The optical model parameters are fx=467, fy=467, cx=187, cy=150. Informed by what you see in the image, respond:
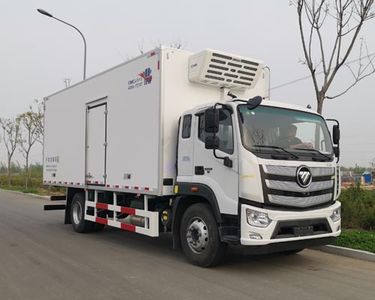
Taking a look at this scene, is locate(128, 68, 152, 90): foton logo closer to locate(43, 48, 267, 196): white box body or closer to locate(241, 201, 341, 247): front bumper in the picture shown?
locate(43, 48, 267, 196): white box body

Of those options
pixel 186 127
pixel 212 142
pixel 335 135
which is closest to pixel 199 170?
pixel 212 142

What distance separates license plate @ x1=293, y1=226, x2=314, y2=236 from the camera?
714cm

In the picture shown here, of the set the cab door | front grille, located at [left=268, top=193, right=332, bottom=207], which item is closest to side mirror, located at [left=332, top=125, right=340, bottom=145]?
front grille, located at [left=268, top=193, right=332, bottom=207]

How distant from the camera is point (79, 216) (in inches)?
476

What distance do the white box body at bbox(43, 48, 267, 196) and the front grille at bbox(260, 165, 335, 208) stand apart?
6.95ft

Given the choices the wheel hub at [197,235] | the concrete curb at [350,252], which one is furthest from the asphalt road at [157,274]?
the wheel hub at [197,235]

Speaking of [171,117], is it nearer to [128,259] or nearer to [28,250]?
[128,259]

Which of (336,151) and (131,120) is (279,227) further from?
(131,120)

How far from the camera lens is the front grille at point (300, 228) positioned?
6958 millimetres

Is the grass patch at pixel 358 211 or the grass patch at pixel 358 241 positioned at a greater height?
the grass patch at pixel 358 211

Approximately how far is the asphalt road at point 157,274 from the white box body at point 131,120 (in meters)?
1.36

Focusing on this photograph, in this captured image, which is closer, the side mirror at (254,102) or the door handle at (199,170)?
the side mirror at (254,102)

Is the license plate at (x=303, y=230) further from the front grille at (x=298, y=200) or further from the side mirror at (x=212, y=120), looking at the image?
the side mirror at (x=212, y=120)

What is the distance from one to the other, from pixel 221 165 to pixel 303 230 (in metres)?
1.61
